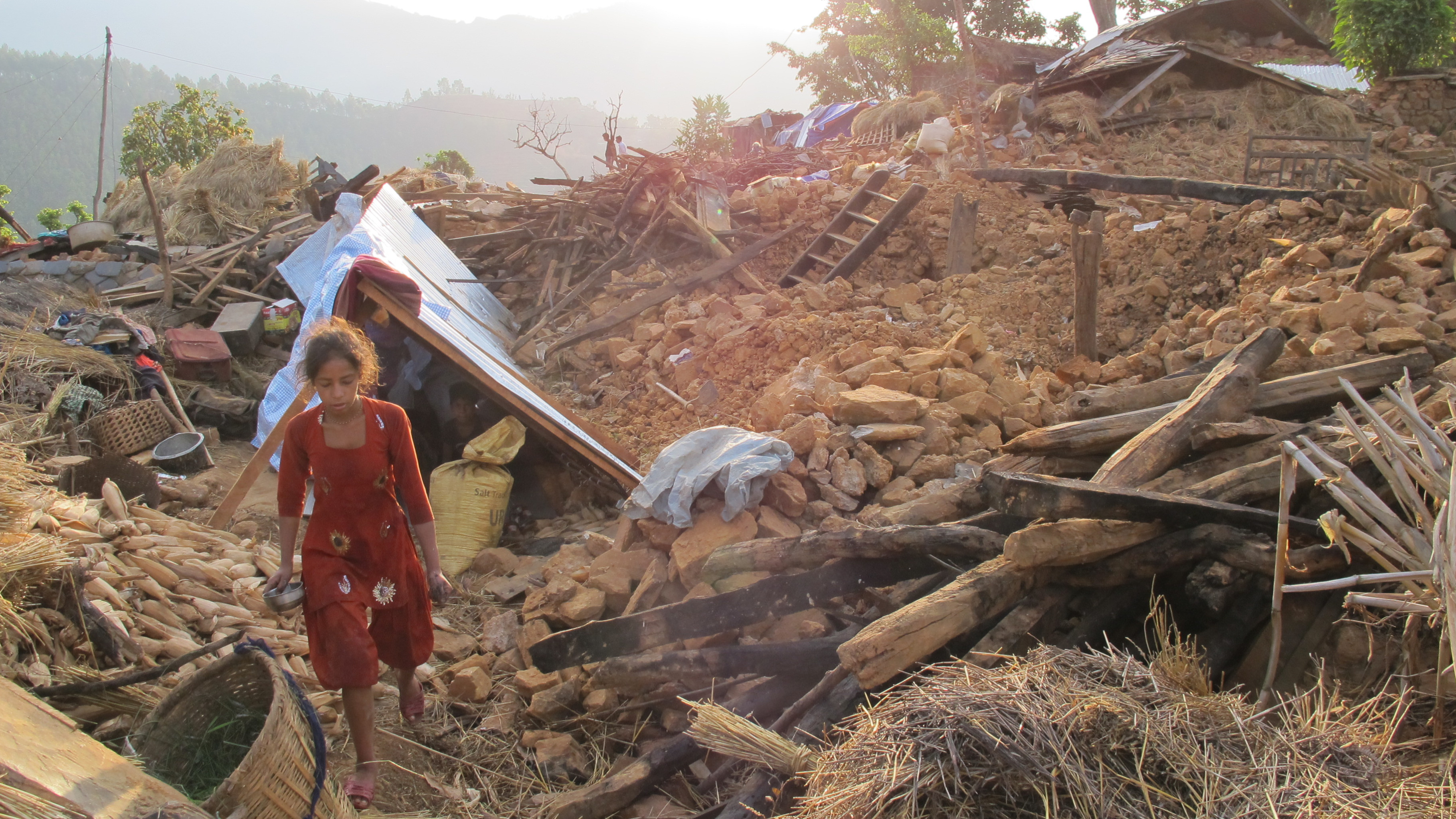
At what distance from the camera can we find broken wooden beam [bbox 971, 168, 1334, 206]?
22.6 feet

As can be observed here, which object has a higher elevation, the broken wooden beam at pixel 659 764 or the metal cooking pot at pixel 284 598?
the metal cooking pot at pixel 284 598

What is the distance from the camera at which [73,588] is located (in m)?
3.08

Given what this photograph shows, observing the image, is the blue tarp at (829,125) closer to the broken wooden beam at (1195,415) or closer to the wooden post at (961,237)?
the wooden post at (961,237)

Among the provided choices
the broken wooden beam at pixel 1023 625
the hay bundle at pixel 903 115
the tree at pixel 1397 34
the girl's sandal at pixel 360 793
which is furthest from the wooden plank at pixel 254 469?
the tree at pixel 1397 34

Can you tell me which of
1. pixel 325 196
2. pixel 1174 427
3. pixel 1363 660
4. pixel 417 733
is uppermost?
pixel 325 196

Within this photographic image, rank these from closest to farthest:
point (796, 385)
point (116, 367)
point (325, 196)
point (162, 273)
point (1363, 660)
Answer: point (1363, 660) → point (796, 385) → point (116, 367) → point (162, 273) → point (325, 196)

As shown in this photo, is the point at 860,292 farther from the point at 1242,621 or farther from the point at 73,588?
the point at 73,588

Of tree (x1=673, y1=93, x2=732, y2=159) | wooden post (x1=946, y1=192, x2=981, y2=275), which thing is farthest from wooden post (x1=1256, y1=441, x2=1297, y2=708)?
tree (x1=673, y1=93, x2=732, y2=159)

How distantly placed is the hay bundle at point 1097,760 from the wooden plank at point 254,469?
4237mm

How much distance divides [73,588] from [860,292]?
635 cm

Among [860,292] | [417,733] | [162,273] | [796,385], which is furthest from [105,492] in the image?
[162,273]

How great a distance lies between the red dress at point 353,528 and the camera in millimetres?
2637

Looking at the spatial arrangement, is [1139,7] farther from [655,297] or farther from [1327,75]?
[655,297]

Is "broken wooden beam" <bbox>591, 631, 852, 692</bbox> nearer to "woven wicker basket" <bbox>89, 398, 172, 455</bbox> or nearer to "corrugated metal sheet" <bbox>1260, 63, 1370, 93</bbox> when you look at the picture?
"woven wicker basket" <bbox>89, 398, 172, 455</bbox>
